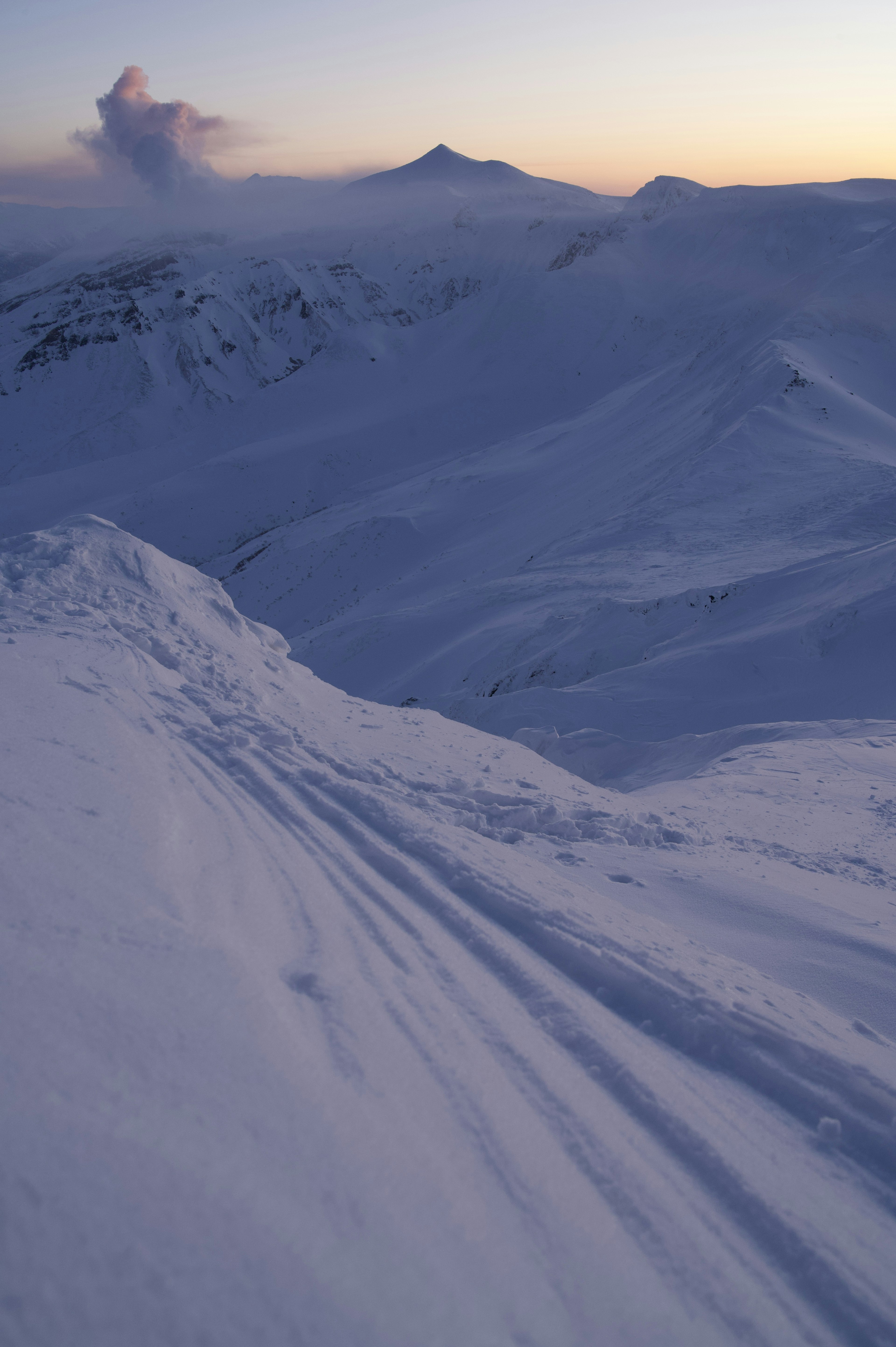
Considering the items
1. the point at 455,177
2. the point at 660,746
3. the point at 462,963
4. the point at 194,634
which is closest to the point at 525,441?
the point at 660,746

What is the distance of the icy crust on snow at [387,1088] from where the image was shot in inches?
62.3

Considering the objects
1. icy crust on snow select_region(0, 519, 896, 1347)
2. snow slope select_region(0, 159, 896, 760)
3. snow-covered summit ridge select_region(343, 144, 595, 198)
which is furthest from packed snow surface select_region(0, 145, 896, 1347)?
snow-covered summit ridge select_region(343, 144, 595, 198)

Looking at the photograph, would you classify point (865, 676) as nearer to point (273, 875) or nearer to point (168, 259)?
point (273, 875)

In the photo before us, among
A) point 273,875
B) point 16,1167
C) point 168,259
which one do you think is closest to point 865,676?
point 273,875

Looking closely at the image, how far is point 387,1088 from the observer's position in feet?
7.07

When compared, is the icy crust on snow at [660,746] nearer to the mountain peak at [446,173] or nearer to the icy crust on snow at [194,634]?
the icy crust on snow at [194,634]

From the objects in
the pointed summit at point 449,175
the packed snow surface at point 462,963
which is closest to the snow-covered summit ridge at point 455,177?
the pointed summit at point 449,175

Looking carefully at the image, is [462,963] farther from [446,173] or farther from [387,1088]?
[446,173]

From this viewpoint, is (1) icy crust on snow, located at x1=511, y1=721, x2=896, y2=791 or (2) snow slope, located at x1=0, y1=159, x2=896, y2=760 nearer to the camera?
(1) icy crust on snow, located at x1=511, y1=721, x2=896, y2=791

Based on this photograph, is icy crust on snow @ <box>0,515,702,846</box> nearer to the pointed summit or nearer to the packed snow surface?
the packed snow surface

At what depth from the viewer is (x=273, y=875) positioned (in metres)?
3.26

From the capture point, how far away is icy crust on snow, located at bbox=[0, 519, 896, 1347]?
1.58 meters

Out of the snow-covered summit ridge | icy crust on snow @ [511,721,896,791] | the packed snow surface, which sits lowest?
icy crust on snow @ [511,721,896,791]

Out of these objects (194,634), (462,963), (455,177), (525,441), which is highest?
(455,177)
